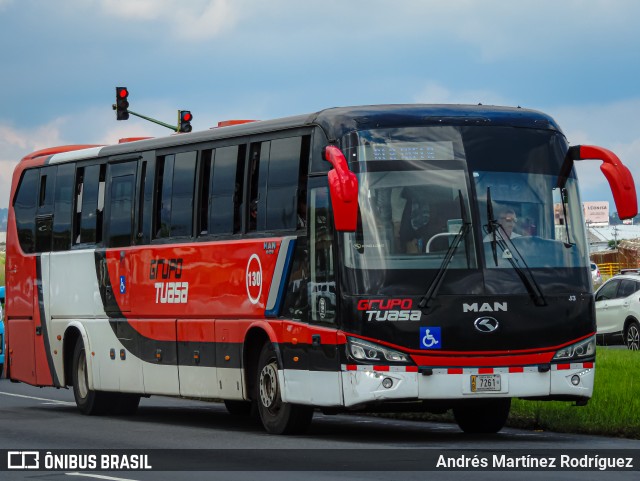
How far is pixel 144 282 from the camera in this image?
67.8ft

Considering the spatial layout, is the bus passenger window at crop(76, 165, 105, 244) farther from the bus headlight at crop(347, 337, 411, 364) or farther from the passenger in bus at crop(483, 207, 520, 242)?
the passenger in bus at crop(483, 207, 520, 242)

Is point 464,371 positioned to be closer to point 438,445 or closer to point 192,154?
point 438,445

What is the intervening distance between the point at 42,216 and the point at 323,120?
331 inches

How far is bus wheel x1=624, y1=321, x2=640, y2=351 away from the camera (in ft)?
117

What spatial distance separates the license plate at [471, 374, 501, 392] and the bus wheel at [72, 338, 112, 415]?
26.0 ft

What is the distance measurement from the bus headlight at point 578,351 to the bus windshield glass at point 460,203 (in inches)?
25.4

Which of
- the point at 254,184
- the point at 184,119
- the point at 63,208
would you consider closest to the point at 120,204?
the point at 63,208

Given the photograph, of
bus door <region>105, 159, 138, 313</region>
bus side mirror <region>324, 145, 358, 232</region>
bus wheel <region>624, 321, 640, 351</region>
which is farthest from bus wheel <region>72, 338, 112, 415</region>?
bus wheel <region>624, 321, 640, 351</region>

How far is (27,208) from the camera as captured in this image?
2461cm

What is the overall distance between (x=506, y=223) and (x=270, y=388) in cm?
325

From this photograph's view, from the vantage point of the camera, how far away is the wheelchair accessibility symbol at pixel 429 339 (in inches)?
619

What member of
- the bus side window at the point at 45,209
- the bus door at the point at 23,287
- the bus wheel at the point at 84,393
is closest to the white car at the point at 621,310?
the bus door at the point at 23,287

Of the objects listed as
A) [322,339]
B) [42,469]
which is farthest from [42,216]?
[42,469]

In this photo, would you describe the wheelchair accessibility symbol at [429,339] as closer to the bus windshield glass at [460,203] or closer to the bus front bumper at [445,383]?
the bus front bumper at [445,383]
